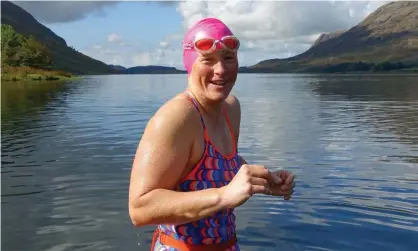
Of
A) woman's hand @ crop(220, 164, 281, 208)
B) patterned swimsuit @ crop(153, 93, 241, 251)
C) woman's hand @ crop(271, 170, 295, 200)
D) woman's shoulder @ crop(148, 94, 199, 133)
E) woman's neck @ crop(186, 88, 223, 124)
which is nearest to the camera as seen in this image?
woman's hand @ crop(220, 164, 281, 208)

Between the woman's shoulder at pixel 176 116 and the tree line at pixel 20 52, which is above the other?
the tree line at pixel 20 52

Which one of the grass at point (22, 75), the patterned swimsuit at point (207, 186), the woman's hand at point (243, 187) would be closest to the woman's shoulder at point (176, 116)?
the patterned swimsuit at point (207, 186)

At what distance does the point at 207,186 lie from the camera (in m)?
3.66

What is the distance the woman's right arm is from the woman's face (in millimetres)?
259

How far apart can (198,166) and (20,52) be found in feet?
443

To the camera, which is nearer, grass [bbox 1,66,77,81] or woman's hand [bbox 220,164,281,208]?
woman's hand [bbox 220,164,281,208]

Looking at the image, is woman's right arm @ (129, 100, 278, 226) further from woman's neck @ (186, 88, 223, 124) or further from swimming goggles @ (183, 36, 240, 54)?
swimming goggles @ (183, 36, 240, 54)

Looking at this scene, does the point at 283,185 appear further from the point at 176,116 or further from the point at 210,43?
the point at 210,43

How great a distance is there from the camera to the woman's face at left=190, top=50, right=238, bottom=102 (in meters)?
3.67

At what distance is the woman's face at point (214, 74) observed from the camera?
367 cm

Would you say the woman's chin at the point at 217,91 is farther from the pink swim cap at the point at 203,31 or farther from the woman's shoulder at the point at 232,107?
the woman's shoulder at the point at 232,107

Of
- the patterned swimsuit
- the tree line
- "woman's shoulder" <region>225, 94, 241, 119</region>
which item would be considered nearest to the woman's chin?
the patterned swimsuit

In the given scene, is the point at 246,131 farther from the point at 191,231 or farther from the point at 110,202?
the point at 191,231

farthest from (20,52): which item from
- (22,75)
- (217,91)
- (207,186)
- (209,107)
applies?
(207,186)
